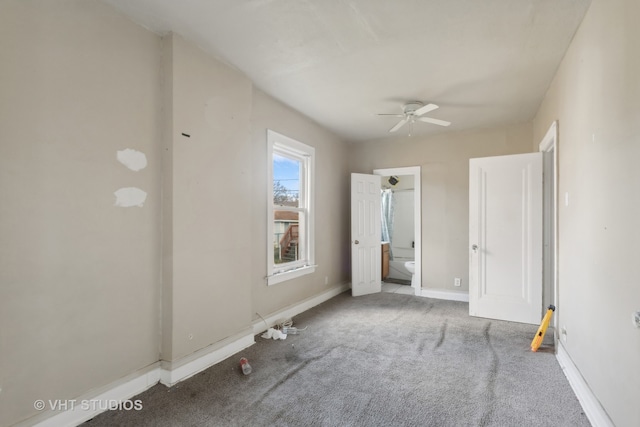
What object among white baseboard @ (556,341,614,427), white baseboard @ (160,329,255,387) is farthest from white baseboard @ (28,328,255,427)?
white baseboard @ (556,341,614,427)

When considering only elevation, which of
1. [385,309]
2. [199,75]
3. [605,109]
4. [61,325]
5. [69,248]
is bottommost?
[385,309]

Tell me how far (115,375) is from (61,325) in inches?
20.3

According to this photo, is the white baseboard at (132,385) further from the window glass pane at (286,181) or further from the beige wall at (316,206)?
the window glass pane at (286,181)

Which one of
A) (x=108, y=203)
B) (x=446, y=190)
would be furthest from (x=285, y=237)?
(x=446, y=190)

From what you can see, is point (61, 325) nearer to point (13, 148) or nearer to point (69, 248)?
point (69, 248)

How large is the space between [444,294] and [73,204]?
4712mm

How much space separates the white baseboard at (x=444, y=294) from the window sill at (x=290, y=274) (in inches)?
74.7

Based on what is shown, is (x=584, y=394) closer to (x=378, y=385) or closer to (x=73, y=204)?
(x=378, y=385)

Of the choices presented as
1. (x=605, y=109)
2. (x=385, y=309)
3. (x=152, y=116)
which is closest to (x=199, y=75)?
(x=152, y=116)

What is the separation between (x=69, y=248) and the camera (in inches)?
73.4

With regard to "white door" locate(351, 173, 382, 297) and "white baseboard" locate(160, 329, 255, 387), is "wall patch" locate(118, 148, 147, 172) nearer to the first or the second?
"white baseboard" locate(160, 329, 255, 387)

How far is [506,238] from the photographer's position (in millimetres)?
3811

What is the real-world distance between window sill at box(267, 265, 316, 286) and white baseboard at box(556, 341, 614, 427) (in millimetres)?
2705

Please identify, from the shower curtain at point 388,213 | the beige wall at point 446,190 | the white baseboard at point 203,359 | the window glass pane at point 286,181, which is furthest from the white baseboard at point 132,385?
the shower curtain at point 388,213
